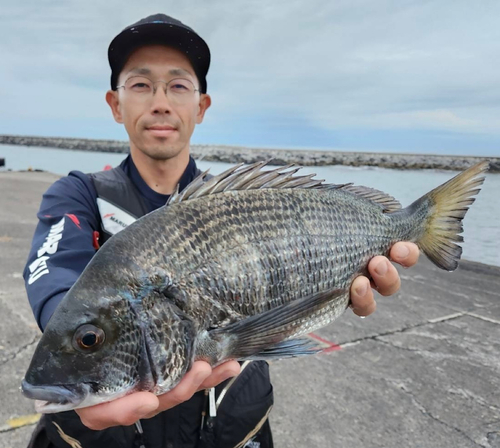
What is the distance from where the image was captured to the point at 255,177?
1822mm

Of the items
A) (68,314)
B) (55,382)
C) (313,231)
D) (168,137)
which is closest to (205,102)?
(168,137)

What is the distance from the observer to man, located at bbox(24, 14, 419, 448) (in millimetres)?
1955

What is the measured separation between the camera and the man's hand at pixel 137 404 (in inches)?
51.0

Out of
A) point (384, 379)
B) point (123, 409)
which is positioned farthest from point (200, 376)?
point (384, 379)

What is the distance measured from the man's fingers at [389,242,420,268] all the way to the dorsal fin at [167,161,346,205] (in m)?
0.51

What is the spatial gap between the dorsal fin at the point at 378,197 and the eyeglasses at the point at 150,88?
102 cm

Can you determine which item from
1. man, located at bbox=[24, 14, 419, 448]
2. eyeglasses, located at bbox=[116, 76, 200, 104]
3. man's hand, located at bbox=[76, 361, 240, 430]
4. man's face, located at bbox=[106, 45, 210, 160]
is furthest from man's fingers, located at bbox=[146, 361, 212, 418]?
eyeglasses, located at bbox=[116, 76, 200, 104]

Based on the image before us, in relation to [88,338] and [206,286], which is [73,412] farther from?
[206,286]

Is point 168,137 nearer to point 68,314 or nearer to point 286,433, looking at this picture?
point 68,314

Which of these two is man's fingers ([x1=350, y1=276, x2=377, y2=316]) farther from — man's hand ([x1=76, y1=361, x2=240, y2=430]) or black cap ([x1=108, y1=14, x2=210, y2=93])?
black cap ([x1=108, y1=14, x2=210, y2=93])

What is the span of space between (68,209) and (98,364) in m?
0.99

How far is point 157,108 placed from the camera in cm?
220

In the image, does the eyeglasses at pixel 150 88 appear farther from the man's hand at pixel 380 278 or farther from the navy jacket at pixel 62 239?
the man's hand at pixel 380 278

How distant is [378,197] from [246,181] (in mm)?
855
